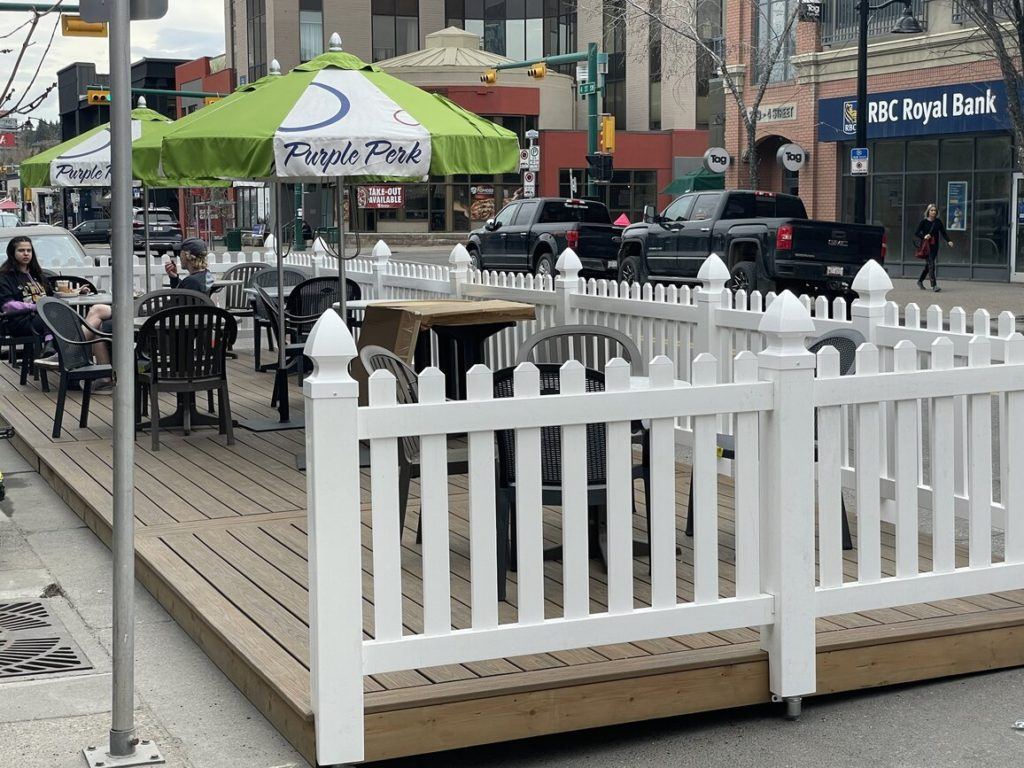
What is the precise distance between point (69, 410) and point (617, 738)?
8.00m

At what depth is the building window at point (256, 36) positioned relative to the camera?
68688mm

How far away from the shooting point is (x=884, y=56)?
32.8 meters

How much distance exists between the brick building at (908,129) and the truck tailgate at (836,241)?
801 centimetres

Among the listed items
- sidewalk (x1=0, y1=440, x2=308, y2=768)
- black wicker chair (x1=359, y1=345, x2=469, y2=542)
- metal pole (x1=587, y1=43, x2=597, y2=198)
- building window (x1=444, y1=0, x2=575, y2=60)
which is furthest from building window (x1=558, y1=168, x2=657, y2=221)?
sidewalk (x1=0, y1=440, x2=308, y2=768)

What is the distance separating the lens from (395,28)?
70.7 m

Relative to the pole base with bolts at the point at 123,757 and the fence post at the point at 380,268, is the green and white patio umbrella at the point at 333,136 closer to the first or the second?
the pole base with bolts at the point at 123,757

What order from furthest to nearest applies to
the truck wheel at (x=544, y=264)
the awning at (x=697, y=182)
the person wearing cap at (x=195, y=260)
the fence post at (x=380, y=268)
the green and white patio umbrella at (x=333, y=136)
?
1. the awning at (x=697, y=182)
2. the truck wheel at (x=544, y=264)
3. the fence post at (x=380, y=268)
4. the person wearing cap at (x=195, y=260)
5. the green and white patio umbrella at (x=333, y=136)

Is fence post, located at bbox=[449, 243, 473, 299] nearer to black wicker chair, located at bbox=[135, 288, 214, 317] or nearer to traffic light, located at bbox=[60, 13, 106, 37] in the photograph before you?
black wicker chair, located at bbox=[135, 288, 214, 317]

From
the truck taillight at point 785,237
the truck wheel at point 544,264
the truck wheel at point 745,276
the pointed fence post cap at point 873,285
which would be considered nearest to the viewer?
the pointed fence post cap at point 873,285

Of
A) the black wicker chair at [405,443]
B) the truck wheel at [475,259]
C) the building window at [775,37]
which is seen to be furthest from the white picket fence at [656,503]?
the building window at [775,37]

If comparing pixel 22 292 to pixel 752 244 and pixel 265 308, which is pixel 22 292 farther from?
pixel 752 244

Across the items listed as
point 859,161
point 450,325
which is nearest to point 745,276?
point 859,161

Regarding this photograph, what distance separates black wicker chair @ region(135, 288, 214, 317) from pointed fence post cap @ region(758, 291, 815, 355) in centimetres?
706

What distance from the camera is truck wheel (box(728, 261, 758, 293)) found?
21.0 m
